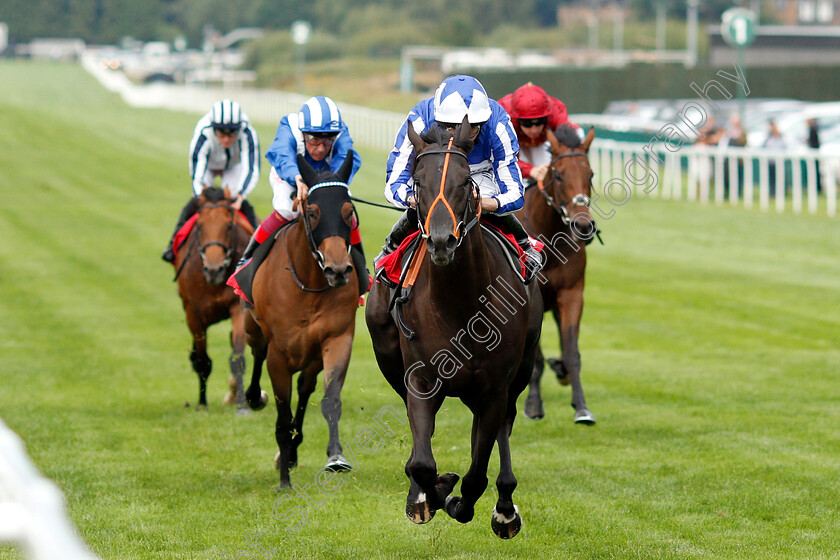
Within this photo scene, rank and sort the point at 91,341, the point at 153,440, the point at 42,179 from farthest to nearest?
1. the point at 42,179
2. the point at 91,341
3. the point at 153,440

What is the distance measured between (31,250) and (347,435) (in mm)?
12233

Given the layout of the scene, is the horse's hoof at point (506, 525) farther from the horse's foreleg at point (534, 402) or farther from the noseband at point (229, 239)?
the noseband at point (229, 239)

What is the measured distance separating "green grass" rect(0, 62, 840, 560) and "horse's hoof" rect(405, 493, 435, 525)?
0.87 feet

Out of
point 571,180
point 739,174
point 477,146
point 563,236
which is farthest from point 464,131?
point 739,174

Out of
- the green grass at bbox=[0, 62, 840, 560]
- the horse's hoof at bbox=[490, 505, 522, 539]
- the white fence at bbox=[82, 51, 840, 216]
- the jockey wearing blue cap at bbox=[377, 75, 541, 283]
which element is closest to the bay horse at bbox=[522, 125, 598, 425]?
the green grass at bbox=[0, 62, 840, 560]

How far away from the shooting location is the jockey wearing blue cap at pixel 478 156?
5.45 m

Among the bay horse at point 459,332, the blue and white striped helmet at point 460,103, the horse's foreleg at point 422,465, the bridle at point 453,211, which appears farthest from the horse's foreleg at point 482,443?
the blue and white striped helmet at point 460,103

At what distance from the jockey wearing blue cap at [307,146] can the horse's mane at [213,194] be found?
57.1 inches

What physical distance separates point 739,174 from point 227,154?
14734 mm

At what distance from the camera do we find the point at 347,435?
323 inches

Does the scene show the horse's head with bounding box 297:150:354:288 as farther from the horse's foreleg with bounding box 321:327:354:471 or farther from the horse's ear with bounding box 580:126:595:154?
the horse's ear with bounding box 580:126:595:154

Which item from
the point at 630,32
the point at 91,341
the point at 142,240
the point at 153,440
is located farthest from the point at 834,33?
the point at 153,440

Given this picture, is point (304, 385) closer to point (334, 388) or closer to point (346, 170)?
point (334, 388)

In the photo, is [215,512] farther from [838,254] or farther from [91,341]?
[838,254]
